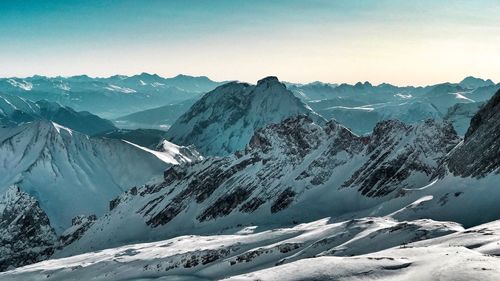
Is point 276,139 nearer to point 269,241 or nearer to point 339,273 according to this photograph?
point 269,241

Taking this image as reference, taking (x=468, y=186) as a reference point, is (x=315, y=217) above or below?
below

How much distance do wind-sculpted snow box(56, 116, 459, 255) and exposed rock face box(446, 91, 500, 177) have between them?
15.6 m

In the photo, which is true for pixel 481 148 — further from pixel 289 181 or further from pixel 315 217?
pixel 289 181

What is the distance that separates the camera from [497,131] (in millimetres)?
92812

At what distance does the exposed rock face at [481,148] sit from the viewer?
91062 mm

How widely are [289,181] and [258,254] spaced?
76499 millimetres

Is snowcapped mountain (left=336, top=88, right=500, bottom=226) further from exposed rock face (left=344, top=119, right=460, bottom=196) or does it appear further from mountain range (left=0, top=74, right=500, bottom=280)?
exposed rock face (left=344, top=119, right=460, bottom=196)

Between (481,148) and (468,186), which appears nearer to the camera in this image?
(468,186)

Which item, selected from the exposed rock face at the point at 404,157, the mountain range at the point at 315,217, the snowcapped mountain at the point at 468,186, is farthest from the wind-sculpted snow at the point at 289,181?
the snowcapped mountain at the point at 468,186

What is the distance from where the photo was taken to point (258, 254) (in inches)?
3191

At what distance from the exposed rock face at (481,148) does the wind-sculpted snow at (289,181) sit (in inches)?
614

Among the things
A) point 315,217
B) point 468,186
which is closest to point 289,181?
point 315,217

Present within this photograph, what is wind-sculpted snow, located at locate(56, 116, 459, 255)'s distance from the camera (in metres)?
131

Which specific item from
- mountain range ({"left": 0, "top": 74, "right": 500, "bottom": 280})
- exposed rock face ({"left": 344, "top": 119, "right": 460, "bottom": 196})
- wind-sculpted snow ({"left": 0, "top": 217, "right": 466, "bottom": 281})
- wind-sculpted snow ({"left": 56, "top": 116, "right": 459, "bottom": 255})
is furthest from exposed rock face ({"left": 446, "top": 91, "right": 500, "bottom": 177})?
exposed rock face ({"left": 344, "top": 119, "right": 460, "bottom": 196})
